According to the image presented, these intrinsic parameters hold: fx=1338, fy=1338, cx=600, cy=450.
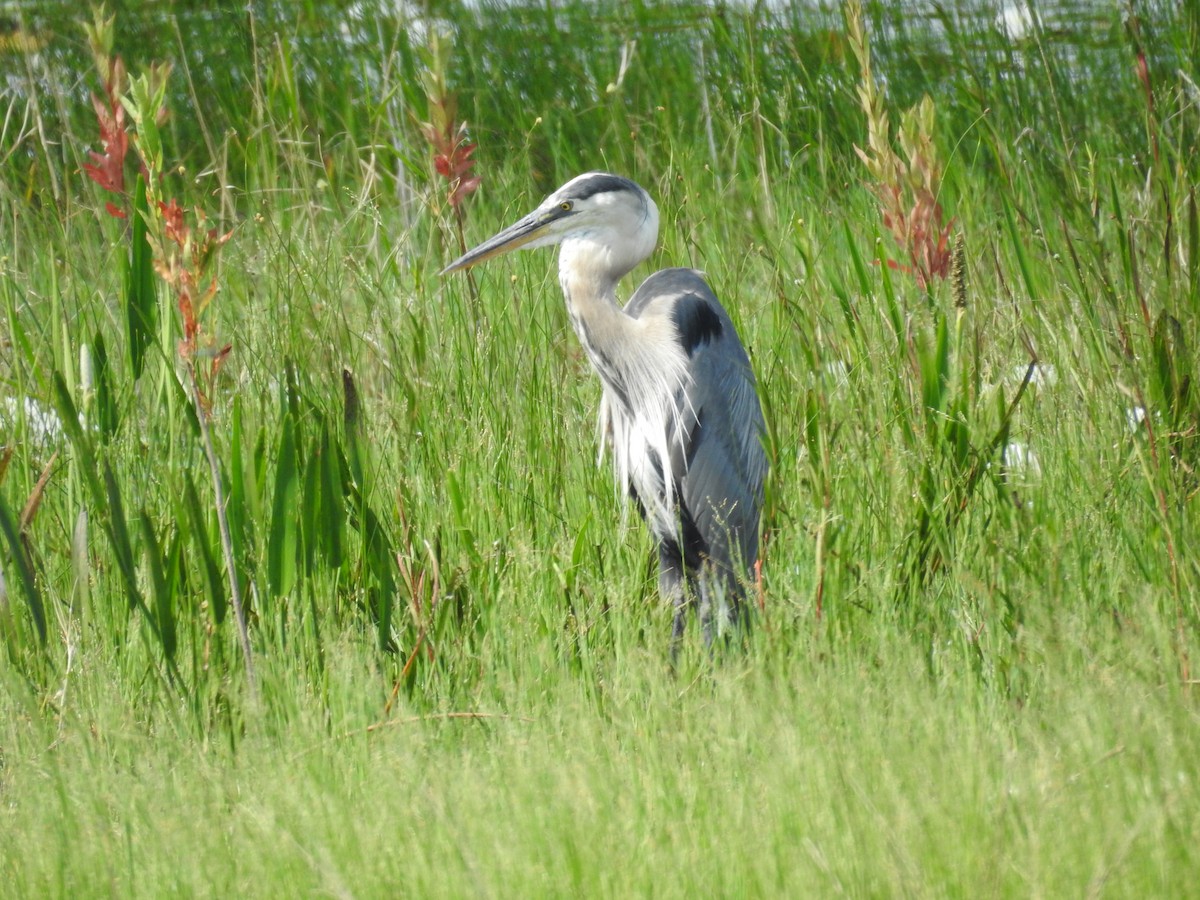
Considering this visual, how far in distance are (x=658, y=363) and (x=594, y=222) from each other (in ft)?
1.33

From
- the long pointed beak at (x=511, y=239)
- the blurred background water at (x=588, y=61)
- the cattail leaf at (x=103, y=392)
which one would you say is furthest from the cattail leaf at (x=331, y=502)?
the blurred background water at (x=588, y=61)

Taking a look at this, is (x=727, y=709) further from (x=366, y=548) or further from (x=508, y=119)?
(x=508, y=119)

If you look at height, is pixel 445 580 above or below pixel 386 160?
below

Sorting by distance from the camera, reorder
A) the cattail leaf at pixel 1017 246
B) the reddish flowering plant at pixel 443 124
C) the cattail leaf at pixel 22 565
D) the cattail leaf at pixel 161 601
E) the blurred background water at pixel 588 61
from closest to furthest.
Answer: the cattail leaf at pixel 22 565, the cattail leaf at pixel 161 601, the cattail leaf at pixel 1017 246, the reddish flowering plant at pixel 443 124, the blurred background water at pixel 588 61

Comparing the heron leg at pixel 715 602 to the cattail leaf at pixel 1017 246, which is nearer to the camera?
the heron leg at pixel 715 602

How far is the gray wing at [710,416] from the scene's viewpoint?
3.36 meters

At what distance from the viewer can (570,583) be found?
2.68m

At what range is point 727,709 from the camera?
2.00 m

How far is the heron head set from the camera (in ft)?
11.3

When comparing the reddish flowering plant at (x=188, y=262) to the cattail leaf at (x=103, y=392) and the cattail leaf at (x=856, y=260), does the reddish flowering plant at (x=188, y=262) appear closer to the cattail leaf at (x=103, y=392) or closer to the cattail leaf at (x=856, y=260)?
the cattail leaf at (x=103, y=392)

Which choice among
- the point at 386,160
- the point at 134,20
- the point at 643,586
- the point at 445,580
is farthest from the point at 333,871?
the point at 134,20

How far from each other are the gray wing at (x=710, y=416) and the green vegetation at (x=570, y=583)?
0.47 feet

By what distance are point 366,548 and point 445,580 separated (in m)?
→ 0.23

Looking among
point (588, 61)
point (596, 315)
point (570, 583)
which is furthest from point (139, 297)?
point (588, 61)
